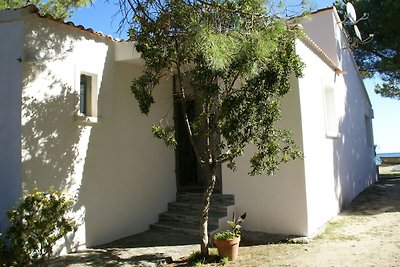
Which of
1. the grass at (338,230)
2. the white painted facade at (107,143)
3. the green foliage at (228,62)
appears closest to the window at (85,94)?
the white painted facade at (107,143)

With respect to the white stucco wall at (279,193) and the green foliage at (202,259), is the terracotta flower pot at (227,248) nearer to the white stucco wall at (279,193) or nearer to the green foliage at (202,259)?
the green foliage at (202,259)

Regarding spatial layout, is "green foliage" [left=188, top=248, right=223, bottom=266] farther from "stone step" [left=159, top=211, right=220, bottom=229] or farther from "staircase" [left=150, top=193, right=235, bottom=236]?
"stone step" [left=159, top=211, right=220, bottom=229]

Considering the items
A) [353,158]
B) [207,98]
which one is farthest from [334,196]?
[207,98]

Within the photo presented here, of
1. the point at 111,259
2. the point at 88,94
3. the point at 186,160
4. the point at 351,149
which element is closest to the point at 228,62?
the point at 88,94

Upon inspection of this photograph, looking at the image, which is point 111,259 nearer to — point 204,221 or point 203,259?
point 203,259

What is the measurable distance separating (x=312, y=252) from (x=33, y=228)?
194 inches

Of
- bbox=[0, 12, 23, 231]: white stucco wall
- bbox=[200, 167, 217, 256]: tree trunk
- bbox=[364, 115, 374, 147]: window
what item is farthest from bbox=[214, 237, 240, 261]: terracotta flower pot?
bbox=[364, 115, 374, 147]: window

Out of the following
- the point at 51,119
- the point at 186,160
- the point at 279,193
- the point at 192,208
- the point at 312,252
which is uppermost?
the point at 51,119

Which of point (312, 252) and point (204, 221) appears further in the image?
point (312, 252)

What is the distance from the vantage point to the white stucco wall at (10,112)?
256 inches

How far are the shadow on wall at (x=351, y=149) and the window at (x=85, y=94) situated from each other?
712cm

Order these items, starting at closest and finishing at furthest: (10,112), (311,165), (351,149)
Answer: (10,112) → (311,165) → (351,149)

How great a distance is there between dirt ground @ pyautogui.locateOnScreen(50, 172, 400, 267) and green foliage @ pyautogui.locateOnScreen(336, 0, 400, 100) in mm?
10087

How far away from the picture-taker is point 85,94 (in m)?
8.08
